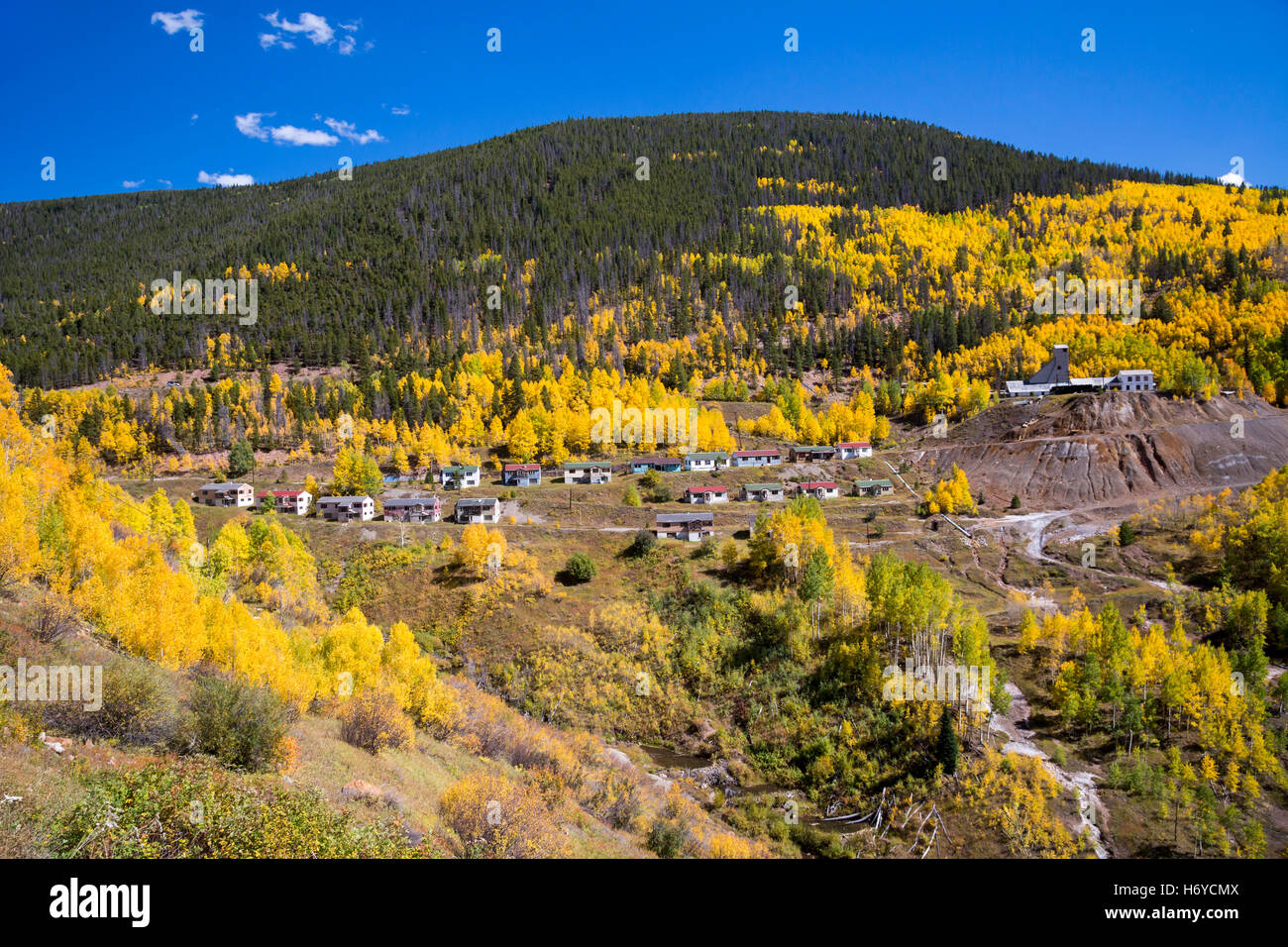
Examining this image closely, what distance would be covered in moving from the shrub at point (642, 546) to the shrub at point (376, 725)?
104 ft

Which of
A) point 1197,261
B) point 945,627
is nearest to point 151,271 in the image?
point 945,627

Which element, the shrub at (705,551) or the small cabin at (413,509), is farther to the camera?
the small cabin at (413,509)

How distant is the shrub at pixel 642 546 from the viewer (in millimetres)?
55719

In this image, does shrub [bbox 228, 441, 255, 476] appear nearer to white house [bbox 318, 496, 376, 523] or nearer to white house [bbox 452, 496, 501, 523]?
white house [bbox 318, 496, 376, 523]

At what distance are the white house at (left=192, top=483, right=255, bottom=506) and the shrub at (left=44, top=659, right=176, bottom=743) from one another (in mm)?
59930

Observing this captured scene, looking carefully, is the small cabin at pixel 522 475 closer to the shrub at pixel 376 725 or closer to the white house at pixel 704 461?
the white house at pixel 704 461

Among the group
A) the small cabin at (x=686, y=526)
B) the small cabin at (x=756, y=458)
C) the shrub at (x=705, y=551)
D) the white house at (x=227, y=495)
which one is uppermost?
the small cabin at (x=756, y=458)

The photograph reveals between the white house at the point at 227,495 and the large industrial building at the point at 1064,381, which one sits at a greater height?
the large industrial building at the point at 1064,381

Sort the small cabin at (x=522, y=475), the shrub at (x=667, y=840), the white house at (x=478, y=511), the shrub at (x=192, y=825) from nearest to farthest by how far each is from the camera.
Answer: the shrub at (x=192, y=825) < the shrub at (x=667, y=840) < the white house at (x=478, y=511) < the small cabin at (x=522, y=475)

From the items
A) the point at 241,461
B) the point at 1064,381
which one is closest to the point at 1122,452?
the point at 1064,381

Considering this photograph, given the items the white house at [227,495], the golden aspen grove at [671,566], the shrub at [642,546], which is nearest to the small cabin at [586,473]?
the golden aspen grove at [671,566]

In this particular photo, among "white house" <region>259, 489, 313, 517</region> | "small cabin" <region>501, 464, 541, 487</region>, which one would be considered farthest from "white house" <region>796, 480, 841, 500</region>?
"white house" <region>259, 489, 313, 517</region>

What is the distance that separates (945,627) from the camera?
1601 inches
